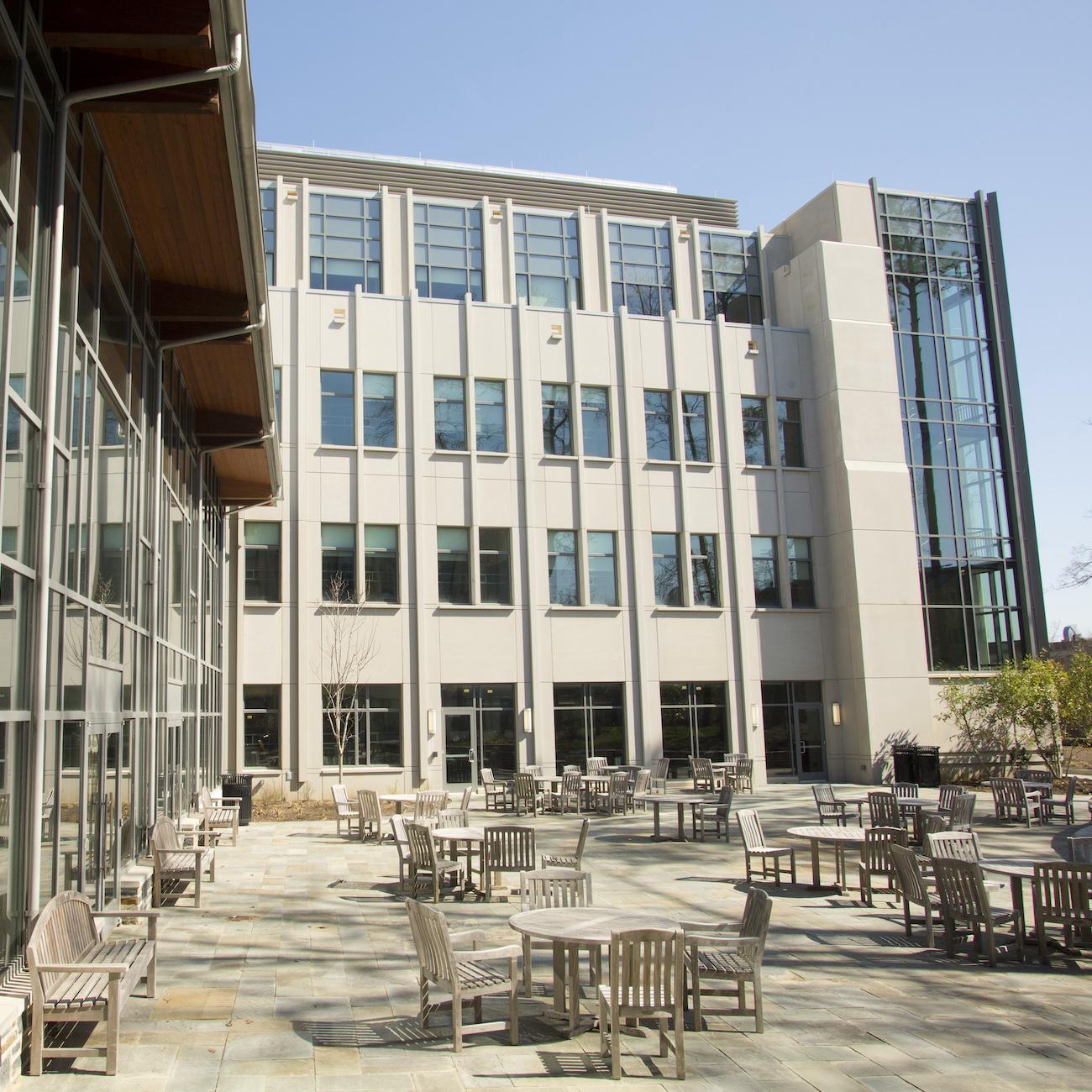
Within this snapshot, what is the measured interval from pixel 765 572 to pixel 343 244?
50.8ft

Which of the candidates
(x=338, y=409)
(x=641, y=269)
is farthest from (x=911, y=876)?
(x=641, y=269)

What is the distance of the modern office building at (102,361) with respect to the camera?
6715 millimetres

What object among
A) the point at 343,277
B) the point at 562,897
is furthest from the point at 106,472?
the point at 343,277

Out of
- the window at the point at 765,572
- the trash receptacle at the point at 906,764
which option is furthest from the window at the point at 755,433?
the trash receptacle at the point at 906,764

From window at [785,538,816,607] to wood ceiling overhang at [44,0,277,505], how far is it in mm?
19203

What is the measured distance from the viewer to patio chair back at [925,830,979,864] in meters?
10.6

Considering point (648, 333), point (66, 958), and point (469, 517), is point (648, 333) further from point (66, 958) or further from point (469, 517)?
point (66, 958)

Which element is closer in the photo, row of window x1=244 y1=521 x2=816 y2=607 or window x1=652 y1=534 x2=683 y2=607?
row of window x1=244 y1=521 x2=816 y2=607

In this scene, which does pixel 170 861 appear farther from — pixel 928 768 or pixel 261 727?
pixel 928 768

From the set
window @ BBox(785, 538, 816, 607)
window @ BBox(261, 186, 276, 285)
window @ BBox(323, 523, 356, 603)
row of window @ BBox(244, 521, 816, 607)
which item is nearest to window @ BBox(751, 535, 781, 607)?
row of window @ BBox(244, 521, 816, 607)

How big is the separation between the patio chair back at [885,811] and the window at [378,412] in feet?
53.1

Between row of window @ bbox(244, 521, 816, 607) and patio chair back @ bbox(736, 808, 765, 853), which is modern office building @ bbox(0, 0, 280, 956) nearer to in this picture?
patio chair back @ bbox(736, 808, 765, 853)

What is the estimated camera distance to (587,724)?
2847cm

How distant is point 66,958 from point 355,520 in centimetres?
2094
